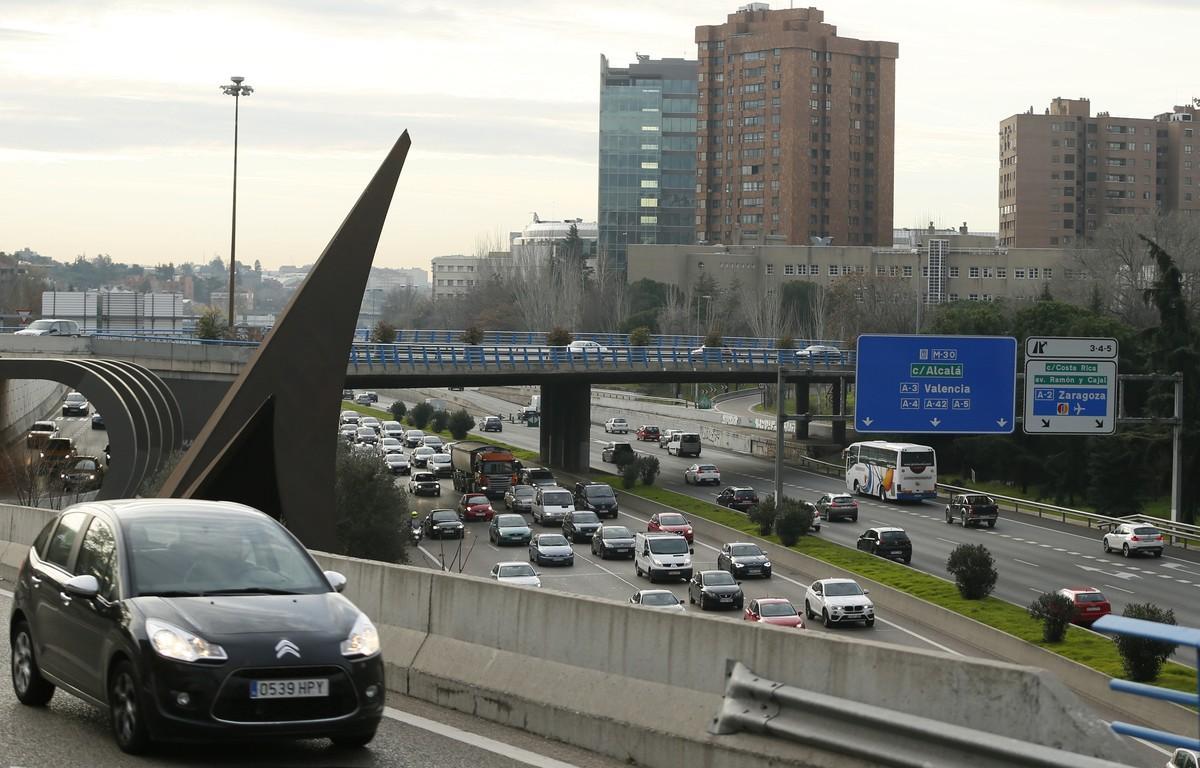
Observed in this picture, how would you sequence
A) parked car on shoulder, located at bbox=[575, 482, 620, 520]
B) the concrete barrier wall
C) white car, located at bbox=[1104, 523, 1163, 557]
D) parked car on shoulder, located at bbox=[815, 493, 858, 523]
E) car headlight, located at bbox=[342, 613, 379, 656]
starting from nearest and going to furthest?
car headlight, located at bbox=[342, 613, 379, 656]
white car, located at bbox=[1104, 523, 1163, 557]
parked car on shoulder, located at bbox=[815, 493, 858, 523]
parked car on shoulder, located at bbox=[575, 482, 620, 520]
the concrete barrier wall

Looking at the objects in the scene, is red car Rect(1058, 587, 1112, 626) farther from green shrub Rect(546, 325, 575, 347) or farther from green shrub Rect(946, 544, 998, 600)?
green shrub Rect(546, 325, 575, 347)

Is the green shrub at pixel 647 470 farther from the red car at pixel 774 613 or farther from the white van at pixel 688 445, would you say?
the red car at pixel 774 613

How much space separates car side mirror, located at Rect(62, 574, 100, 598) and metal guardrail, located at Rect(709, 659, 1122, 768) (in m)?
3.95

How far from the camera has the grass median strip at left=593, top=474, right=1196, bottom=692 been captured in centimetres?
3606

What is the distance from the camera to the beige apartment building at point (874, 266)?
156 m

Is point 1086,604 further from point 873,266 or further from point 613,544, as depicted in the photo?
point 873,266

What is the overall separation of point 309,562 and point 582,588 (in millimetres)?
39701

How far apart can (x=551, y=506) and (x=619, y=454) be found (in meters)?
19.1

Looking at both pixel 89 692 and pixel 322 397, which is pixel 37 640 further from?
pixel 322 397

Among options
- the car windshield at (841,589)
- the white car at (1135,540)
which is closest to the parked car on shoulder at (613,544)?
the car windshield at (841,589)

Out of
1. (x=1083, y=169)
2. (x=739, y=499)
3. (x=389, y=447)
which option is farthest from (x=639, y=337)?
(x=1083, y=169)

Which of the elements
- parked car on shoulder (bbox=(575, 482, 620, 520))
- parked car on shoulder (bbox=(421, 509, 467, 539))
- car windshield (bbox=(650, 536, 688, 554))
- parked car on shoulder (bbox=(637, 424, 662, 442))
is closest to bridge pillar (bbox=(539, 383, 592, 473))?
parked car on shoulder (bbox=(575, 482, 620, 520))

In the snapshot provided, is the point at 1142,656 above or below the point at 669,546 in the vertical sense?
above

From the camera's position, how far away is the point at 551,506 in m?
68.1
